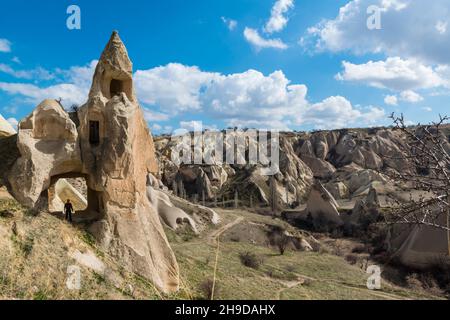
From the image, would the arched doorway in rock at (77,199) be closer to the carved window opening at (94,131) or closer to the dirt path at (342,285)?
the carved window opening at (94,131)

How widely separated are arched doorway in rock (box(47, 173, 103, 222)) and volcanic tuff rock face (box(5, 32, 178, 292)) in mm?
57

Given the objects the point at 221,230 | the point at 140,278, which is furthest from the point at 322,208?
the point at 140,278

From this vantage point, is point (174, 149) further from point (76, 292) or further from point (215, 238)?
point (76, 292)

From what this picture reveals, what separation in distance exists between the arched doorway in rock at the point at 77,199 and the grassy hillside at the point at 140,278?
925 millimetres

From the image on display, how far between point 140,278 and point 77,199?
989 centimetres

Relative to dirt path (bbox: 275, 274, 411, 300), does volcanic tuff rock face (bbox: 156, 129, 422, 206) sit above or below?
above

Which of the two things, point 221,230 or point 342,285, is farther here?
point 221,230

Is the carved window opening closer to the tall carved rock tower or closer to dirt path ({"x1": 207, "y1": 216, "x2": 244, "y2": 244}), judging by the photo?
the tall carved rock tower

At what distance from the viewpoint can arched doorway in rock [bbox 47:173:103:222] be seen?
1151cm

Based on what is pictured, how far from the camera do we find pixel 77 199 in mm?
19188

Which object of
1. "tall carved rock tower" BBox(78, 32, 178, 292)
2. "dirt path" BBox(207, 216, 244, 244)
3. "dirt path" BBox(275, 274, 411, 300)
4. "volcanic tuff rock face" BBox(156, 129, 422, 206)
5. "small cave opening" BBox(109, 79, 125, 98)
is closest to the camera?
"tall carved rock tower" BBox(78, 32, 178, 292)

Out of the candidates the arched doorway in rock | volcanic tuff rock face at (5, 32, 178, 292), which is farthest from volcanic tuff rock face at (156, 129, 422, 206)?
volcanic tuff rock face at (5, 32, 178, 292)

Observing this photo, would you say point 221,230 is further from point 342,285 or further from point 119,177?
point 119,177
